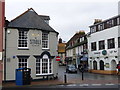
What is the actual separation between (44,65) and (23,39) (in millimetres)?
3977

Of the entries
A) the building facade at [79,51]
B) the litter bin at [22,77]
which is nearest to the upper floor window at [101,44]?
the building facade at [79,51]

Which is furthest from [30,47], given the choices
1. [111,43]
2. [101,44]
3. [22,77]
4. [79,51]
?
[79,51]

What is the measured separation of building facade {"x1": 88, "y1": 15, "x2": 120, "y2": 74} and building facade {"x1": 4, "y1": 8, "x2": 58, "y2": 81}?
11265 mm

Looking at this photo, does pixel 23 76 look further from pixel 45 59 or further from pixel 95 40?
pixel 95 40

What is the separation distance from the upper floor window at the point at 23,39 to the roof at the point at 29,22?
70 cm

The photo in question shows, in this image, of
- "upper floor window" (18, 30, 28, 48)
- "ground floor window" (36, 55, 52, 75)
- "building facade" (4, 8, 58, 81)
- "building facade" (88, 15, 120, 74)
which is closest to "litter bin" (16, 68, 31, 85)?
"building facade" (4, 8, 58, 81)

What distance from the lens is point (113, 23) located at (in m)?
31.6

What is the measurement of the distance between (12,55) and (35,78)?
3733mm

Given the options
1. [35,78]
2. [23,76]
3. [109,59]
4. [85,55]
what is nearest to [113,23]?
[109,59]

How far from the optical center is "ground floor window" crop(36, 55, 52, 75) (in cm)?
2262

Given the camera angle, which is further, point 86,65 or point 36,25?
point 86,65

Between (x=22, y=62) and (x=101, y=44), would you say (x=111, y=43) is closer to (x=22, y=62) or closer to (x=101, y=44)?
(x=101, y=44)

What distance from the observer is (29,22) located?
23.3m

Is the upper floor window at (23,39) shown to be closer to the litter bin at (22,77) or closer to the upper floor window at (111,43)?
the litter bin at (22,77)
